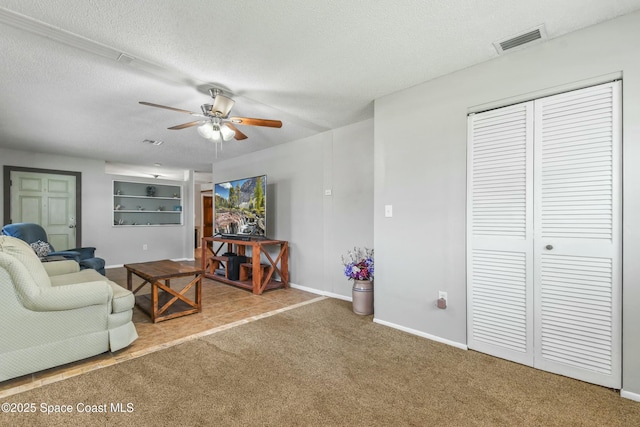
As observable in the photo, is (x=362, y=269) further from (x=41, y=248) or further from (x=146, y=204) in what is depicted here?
(x=146, y=204)

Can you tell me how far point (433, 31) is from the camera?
194 cm

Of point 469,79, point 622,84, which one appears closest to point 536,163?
point 622,84

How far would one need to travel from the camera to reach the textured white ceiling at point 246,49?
173cm

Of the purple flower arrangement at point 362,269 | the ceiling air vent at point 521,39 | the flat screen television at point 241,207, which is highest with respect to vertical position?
the ceiling air vent at point 521,39

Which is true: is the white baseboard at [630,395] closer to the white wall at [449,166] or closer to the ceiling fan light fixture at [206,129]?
the white wall at [449,166]

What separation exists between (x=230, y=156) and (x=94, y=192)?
294 cm

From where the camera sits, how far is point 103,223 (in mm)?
6117

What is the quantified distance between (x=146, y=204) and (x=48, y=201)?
1733mm

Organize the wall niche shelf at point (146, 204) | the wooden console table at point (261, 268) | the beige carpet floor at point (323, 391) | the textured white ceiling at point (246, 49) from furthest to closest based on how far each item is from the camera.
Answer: the wall niche shelf at point (146, 204), the wooden console table at point (261, 268), the textured white ceiling at point (246, 49), the beige carpet floor at point (323, 391)

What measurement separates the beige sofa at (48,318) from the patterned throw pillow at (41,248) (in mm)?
1924

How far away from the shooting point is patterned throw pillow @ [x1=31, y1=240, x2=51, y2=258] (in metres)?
3.73

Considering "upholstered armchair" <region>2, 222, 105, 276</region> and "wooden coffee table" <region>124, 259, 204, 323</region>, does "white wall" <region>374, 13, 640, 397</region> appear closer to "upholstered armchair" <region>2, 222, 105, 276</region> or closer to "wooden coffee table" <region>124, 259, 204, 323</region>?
"wooden coffee table" <region>124, 259, 204, 323</region>

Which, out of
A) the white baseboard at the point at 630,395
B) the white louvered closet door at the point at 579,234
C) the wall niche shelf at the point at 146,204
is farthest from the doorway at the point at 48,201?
the white baseboard at the point at 630,395

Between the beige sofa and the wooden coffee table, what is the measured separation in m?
0.58
